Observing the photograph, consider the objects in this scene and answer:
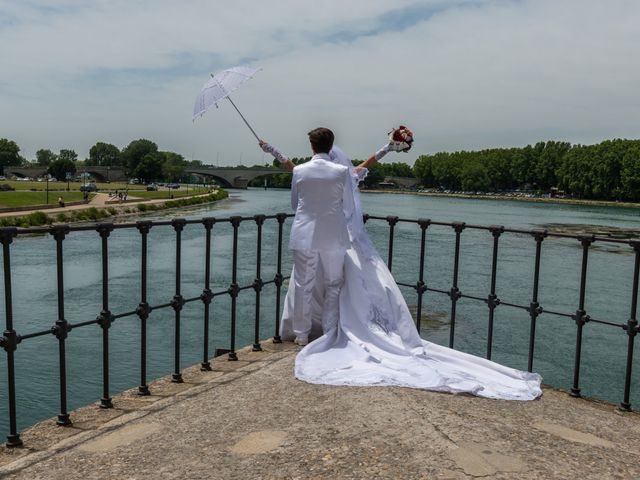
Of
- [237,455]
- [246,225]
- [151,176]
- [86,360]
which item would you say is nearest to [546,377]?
[86,360]

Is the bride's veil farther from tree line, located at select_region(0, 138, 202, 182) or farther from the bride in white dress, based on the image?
tree line, located at select_region(0, 138, 202, 182)

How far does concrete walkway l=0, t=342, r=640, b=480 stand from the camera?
10.5ft

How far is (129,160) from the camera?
152 m

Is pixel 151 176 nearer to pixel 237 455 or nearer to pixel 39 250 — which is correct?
pixel 39 250

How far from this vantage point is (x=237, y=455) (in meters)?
3.35

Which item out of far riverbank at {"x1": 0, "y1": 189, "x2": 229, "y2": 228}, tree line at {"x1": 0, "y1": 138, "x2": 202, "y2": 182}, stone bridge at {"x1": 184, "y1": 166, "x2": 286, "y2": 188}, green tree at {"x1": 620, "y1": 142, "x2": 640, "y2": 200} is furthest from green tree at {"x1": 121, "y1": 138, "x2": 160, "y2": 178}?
green tree at {"x1": 620, "y1": 142, "x2": 640, "y2": 200}

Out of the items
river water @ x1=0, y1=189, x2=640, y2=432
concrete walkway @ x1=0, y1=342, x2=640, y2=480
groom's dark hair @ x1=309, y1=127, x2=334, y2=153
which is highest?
groom's dark hair @ x1=309, y1=127, x2=334, y2=153

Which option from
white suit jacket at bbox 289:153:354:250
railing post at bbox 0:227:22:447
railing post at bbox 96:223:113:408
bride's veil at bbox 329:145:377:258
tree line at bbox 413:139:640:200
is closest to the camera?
railing post at bbox 0:227:22:447

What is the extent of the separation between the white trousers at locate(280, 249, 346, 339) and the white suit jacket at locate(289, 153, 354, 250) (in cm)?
9

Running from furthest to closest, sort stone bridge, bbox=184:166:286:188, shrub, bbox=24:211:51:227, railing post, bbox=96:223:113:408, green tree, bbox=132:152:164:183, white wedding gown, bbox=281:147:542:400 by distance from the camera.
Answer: green tree, bbox=132:152:164:183, stone bridge, bbox=184:166:286:188, shrub, bbox=24:211:51:227, white wedding gown, bbox=281:147:542:400, railing post, bbox=96:223:113:408

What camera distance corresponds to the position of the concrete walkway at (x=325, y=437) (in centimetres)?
319

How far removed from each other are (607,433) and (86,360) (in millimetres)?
12044

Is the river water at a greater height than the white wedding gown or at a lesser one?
lesser

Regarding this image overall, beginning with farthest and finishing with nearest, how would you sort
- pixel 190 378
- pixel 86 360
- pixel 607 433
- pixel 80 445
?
pixel 86 360 < pixel 190 378 < pixel 607 433 < pixel 80 445
